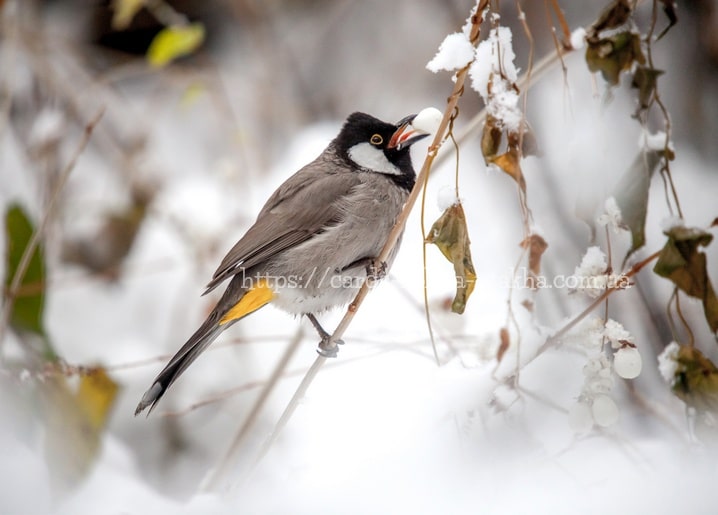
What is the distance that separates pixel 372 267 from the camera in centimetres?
136

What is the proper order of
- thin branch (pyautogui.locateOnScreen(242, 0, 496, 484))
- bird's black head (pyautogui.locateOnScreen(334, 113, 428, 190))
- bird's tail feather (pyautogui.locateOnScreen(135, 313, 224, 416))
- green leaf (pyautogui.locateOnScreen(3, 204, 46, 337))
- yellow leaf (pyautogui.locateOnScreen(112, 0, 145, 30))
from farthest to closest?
yellow leaf (pyautogui.locateOnScreen(112, 0, 145, 30)), green leaf (pyautogui.locateOnScreen(3, 204, 46, 337)), bird's black head (pyautogui.locateOnScreen(334, 113, 428, 190)), bird's tail feather (pyautogui.locateOnScreen(135, 313, 224, 416)), thin branch (pyautogui.locateOnScreen(242, 0, 496, 484))

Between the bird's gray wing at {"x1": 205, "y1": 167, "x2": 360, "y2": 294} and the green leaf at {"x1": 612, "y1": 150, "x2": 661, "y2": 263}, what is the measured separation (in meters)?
0.64

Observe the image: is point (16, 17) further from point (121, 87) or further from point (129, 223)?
point (129, 223)

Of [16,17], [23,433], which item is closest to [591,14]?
[23,433]

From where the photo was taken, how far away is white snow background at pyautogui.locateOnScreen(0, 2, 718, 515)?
119 cm

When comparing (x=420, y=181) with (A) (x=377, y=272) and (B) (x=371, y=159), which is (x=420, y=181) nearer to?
(A) (x=377, y=272)

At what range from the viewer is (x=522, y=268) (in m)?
1.18

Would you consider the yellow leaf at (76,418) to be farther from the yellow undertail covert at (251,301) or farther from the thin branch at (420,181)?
the thin branch at (420,181)

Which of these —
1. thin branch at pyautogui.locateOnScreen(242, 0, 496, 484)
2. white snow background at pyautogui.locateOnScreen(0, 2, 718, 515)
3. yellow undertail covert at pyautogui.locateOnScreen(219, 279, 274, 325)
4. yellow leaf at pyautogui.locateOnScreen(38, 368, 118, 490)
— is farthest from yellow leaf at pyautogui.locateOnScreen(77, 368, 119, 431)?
thin branch at pyautogui.locateOnScreen(242, 0, 496, 484)

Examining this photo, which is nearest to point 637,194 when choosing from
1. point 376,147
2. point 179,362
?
point 376,147

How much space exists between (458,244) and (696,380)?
1.23ft

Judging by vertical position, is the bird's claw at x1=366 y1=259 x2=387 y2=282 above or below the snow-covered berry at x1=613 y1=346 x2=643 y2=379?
below

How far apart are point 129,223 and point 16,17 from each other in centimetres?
92

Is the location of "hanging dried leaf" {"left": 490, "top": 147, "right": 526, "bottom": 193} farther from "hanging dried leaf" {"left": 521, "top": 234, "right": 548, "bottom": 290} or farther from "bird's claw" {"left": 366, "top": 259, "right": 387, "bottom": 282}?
"bird's claw" {"left": 366, "top": 259, "right": 387, "bottom": 282}
